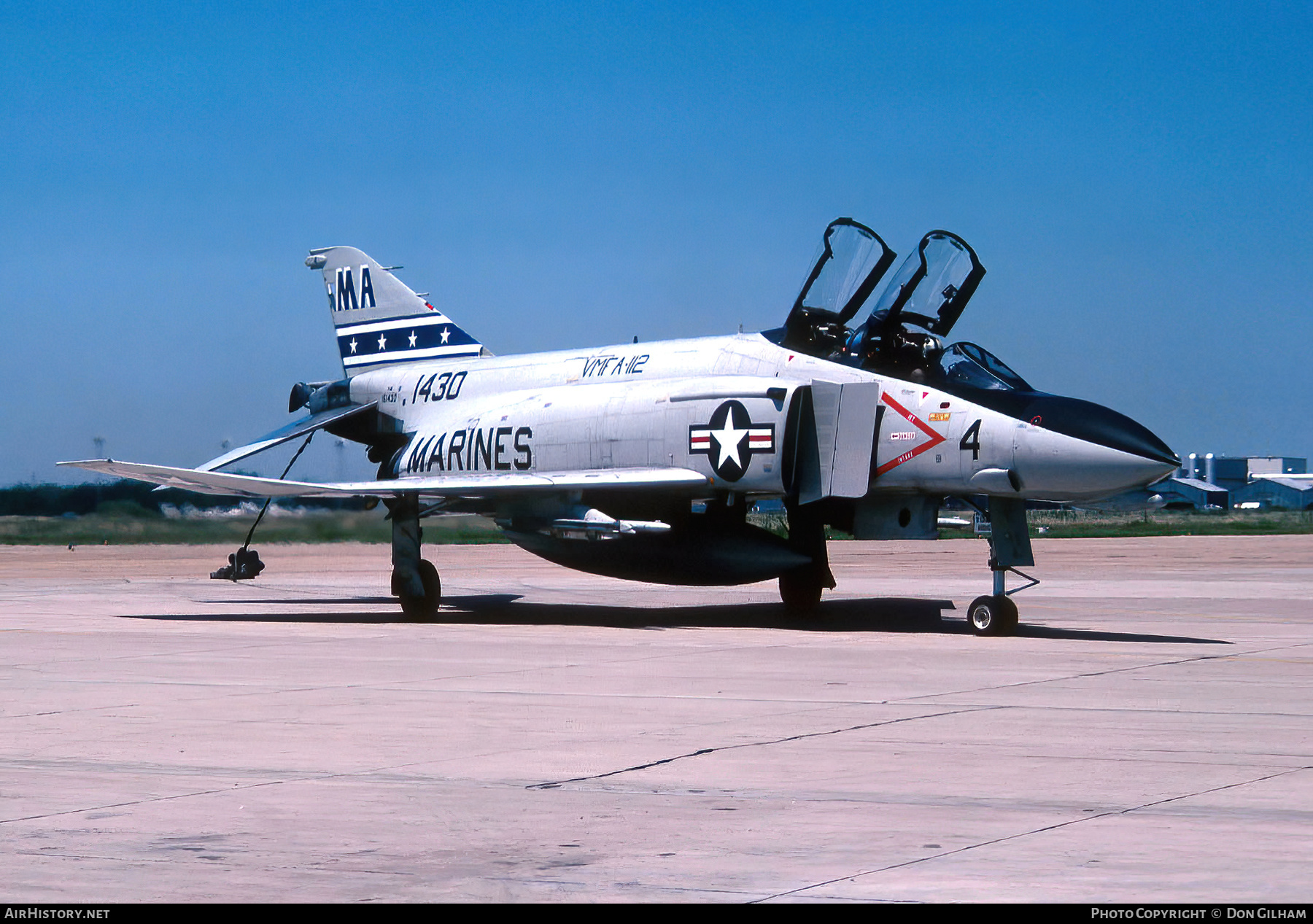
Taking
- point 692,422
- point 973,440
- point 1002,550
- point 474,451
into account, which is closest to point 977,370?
point 973,440

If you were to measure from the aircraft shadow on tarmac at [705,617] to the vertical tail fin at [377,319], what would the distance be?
12.7ft

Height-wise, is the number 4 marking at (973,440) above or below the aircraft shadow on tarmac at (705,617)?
above

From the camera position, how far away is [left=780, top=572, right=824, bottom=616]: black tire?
1748cm

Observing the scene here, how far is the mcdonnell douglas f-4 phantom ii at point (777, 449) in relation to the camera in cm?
1434

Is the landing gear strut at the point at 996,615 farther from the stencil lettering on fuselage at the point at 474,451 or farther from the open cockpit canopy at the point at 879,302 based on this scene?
the stencil lettering on fuselage at the point at 474,451

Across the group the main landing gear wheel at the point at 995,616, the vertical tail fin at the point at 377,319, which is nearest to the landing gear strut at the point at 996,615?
the main landing gear wheel at the point at 995,616

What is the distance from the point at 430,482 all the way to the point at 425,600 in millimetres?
1480

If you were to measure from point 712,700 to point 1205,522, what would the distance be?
64.5 m

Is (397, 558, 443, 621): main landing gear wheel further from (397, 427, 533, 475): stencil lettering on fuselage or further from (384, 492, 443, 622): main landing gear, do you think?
(397, 427, 533, 475): stencil lettering on fuselage

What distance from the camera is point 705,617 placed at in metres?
17.9

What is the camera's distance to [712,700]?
378 inches

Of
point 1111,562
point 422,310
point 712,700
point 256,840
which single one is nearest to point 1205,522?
point 1111,562
